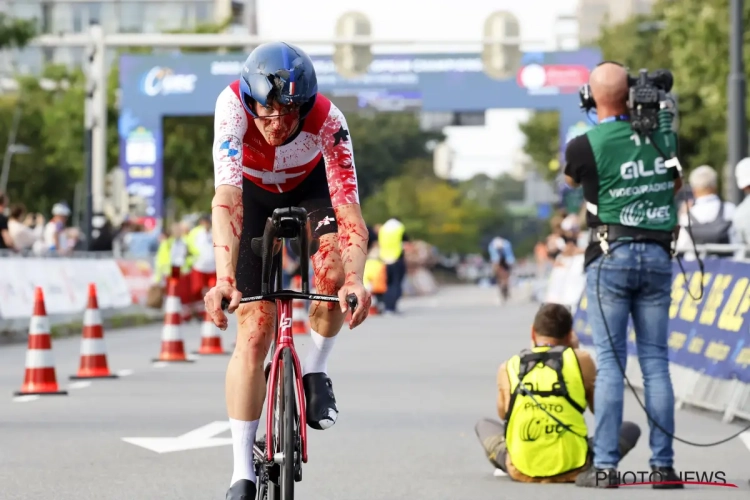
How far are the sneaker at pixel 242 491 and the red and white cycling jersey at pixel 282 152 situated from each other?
3.49 ft

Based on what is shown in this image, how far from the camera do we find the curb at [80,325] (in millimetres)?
21297

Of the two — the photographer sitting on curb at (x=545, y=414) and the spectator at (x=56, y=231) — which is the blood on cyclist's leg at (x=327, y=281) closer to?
the photographer sitting on curb at (x=545, y=414)

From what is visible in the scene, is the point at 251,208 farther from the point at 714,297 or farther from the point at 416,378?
A: the point at 416,378

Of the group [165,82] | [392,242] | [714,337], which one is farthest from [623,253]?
[165,82]

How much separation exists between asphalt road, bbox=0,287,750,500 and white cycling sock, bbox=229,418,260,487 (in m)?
1.52

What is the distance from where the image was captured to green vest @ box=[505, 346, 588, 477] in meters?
Result: 8.70

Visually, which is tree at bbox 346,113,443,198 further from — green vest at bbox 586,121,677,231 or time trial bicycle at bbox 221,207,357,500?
time trial bicycle at bbox 221,207,357,500

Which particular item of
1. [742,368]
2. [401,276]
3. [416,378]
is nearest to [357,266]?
[742,368]

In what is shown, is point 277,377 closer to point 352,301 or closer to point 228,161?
point 352,301

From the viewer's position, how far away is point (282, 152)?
6715 millimetres

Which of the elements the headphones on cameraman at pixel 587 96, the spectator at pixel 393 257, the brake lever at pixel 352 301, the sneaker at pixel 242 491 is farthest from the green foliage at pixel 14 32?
the brake lever at pixel 352 301

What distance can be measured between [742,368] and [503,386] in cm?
306

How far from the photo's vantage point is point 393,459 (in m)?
9.77

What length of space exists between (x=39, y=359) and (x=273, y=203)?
723 centimetres
